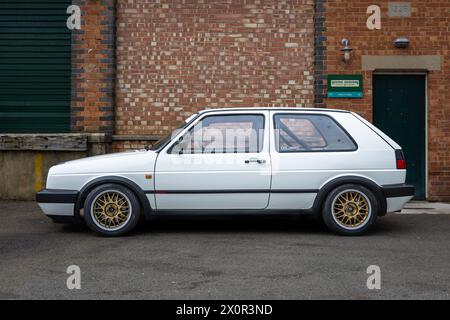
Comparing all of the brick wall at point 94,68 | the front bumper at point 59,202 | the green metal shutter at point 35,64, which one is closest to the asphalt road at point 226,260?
the front bumper at point 59,202

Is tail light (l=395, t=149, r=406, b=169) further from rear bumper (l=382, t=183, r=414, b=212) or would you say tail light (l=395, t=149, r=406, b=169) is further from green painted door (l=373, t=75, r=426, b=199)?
green painted door (l=373, t=75, r=426, b=199)

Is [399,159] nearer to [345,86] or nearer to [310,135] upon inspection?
[310,135]

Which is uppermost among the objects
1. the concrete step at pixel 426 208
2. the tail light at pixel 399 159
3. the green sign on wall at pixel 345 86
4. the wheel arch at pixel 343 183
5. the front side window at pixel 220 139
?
the green sign on wall at pixel 345 86

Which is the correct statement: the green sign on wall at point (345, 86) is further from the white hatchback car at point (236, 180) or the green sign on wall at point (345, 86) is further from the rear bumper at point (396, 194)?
the rear bumper at point (396, 194)

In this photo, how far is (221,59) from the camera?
1137 centimetres

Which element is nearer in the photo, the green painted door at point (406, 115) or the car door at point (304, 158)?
the car door at point (304, 158)

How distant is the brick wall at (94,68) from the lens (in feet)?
37.0

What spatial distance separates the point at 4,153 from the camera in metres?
11.0

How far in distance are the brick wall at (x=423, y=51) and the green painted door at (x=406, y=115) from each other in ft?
0.59

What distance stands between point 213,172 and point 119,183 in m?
1.14

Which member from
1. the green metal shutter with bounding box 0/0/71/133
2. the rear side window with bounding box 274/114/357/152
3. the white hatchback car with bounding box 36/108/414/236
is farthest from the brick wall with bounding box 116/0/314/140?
the white hatchback car with bounding box 36/108/414/236

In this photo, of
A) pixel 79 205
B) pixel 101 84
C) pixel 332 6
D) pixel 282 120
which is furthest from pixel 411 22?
pixel 79 205

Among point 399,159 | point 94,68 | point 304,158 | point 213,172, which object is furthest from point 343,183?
point 94,68

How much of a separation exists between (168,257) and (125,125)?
575 centimetres
